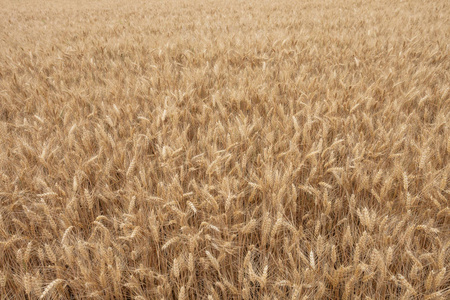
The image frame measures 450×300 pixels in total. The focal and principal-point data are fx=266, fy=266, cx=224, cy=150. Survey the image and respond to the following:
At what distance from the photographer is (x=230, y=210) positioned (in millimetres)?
998

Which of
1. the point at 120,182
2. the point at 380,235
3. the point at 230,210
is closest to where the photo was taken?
the point at 380,235

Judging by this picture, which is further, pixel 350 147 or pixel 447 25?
pixel 447 25

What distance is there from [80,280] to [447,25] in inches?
209

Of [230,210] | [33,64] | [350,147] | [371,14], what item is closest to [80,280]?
[230,210]

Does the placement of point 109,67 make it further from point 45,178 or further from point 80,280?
point 80,280

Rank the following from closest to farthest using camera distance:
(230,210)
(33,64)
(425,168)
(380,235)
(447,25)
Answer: (380,235)
(230,210)
(425,168)
(33,64)
(447,25)

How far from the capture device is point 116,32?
4.87 m

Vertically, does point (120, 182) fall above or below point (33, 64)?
below

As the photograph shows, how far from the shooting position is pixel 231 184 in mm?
1081

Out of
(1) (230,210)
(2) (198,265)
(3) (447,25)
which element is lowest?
(2) (198,265)

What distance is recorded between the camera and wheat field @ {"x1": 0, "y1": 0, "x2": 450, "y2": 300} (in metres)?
0.80

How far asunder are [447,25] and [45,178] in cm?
526

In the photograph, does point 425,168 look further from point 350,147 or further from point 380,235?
point 380,235

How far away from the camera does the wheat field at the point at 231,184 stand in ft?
2.62
